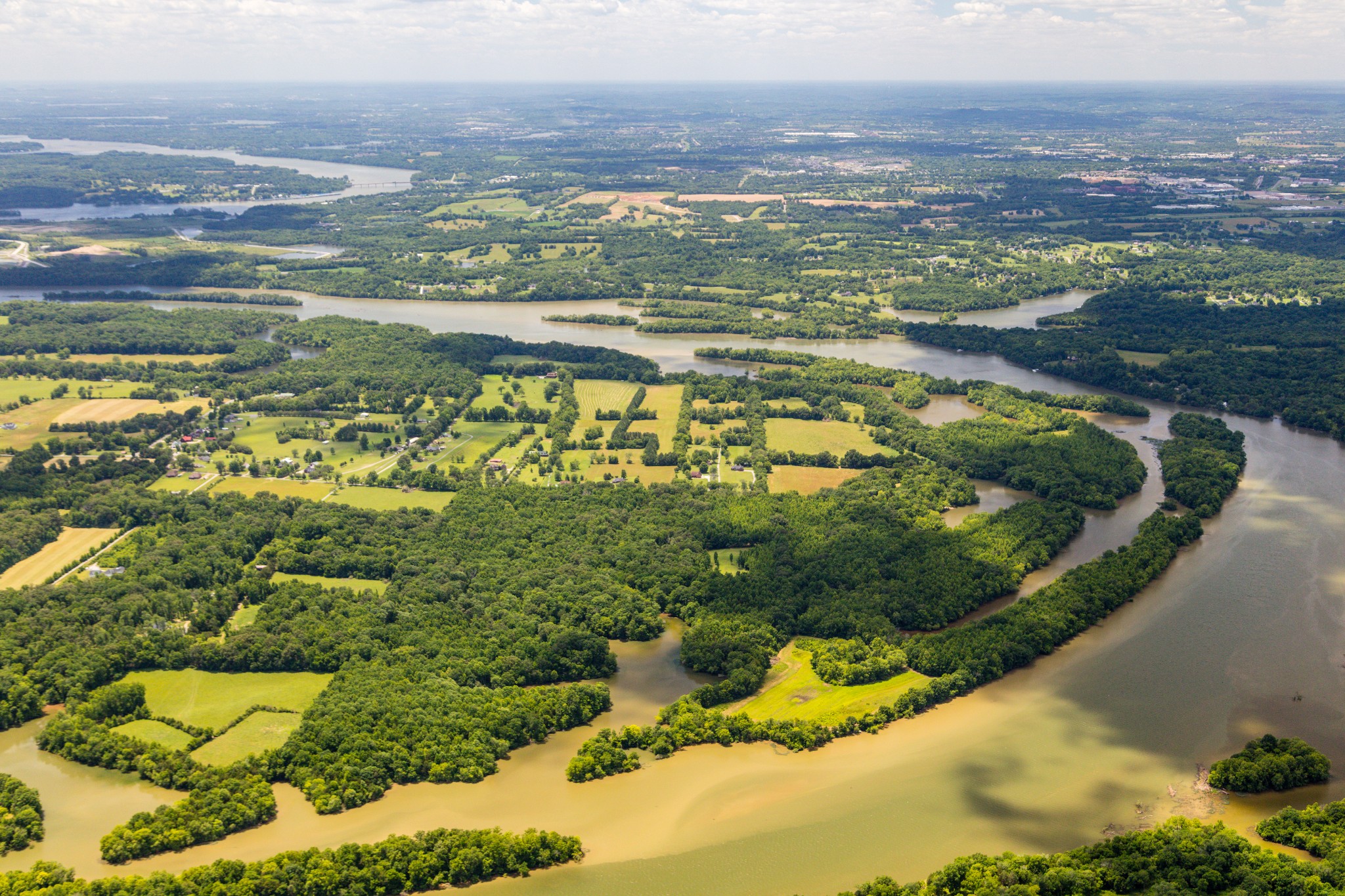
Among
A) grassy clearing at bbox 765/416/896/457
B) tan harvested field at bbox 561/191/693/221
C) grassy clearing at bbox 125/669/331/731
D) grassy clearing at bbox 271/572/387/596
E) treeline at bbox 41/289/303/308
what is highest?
tan harvested field at bbox 561/191/693/221

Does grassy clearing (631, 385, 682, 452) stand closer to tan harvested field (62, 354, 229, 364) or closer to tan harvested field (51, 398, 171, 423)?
tan harvested field (51, 398, 171, 423)

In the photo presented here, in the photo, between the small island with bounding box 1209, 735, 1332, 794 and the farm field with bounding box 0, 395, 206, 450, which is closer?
the small island with bounding box 1209, 735, 1332, 794

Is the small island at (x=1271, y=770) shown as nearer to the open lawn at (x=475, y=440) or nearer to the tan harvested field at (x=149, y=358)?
the open lawn at (x=475, y=440)

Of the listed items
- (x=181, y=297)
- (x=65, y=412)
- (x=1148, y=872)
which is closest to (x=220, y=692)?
(x=1148, y=872)

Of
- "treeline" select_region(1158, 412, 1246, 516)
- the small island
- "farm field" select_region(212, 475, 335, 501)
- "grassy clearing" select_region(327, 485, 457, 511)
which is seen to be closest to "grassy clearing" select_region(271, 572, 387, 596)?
"grassy clearing" select_region(327, 485, 457, 511)

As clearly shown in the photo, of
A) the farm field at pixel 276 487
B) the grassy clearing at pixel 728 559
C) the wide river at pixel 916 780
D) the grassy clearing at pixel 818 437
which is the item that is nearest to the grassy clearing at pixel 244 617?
the wide river at pixel 916 780

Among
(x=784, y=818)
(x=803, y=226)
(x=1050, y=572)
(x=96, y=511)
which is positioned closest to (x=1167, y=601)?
(x=1050, y=572)

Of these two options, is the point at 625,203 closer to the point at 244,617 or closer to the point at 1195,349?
the point at 1195,349
